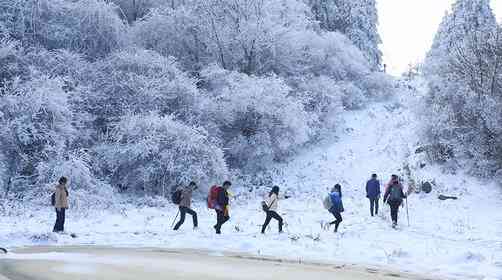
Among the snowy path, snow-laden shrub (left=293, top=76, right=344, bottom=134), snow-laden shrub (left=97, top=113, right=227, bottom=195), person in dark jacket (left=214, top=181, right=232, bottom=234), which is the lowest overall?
the snowy path

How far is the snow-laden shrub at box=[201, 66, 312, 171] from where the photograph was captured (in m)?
28.3

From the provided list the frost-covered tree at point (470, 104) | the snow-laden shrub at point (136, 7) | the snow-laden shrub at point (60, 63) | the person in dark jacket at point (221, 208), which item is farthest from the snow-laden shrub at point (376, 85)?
the person in dark jacket at point (221, 208)

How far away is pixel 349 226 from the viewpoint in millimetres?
17000

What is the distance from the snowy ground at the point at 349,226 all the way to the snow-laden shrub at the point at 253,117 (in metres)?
1.73

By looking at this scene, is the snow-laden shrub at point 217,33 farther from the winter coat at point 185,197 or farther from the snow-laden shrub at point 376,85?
the winter coat at point 185,197

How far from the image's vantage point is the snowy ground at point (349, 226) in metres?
12.0

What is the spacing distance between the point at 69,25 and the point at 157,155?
8.40m

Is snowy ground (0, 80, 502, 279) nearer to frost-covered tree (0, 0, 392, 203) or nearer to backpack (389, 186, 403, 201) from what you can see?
backpack (389, 186, 403, 201)

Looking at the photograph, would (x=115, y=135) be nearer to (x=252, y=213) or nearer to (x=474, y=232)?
(x=252, y=213)

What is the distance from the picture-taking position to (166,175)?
2438 centimetres

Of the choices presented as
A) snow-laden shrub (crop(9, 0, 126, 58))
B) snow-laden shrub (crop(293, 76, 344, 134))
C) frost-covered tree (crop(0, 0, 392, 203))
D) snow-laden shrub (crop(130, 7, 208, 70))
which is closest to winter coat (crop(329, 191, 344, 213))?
frost-covered tree (crop(0, 0, 392, 203))

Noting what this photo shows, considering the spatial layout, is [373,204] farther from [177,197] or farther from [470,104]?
[470,104]

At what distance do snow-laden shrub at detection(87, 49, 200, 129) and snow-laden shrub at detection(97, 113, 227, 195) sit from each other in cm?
164

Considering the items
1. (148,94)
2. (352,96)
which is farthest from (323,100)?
A: (148,94)
